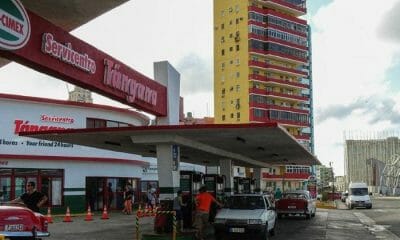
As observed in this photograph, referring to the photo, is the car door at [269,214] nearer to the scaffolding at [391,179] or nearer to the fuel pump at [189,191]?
the fuel pump at [189,191]

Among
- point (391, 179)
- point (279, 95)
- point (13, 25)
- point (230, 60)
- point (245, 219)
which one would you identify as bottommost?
point (391, 179)

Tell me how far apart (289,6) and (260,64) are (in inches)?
674

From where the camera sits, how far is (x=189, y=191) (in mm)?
22531

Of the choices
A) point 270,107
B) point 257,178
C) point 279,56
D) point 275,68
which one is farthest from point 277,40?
point 257,178

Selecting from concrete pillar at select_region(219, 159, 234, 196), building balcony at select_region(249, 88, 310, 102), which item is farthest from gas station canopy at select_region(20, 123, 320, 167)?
building balcony at select_region(249, 88, 310, 102)

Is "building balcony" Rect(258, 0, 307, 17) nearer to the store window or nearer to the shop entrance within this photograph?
the store window

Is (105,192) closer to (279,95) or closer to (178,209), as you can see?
(178,209)

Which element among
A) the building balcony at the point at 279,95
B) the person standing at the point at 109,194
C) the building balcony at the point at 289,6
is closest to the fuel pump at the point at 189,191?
the person standing at the point at 109,194

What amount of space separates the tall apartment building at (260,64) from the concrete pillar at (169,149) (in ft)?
275

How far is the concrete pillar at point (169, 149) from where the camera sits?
19.8m

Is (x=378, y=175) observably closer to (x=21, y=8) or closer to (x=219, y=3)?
(x=219, y=3)

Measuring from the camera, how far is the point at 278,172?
108188mm

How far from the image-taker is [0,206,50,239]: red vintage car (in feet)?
35.0

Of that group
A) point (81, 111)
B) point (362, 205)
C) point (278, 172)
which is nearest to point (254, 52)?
point (278, 172)
